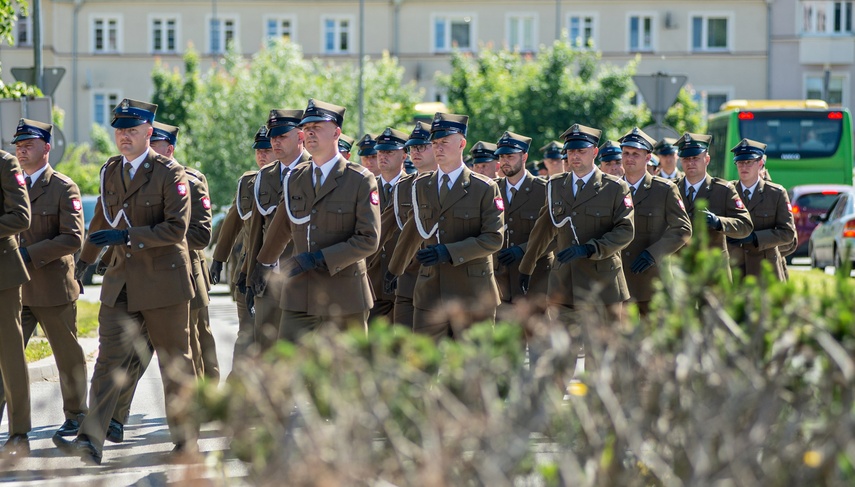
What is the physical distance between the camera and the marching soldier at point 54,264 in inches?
332

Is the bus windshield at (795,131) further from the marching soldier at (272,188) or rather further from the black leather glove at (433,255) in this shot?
the black leather glove at (433,255)

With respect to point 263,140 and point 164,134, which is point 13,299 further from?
point 263,140

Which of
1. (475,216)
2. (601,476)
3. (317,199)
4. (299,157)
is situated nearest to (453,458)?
(601,476)

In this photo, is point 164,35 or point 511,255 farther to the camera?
point 164,35

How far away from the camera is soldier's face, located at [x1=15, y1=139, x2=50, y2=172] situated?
8633 millimetres

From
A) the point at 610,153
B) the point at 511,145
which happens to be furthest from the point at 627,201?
the point at 511,145

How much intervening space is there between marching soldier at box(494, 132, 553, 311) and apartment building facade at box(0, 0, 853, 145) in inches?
1708

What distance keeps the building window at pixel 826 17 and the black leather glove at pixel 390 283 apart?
158ft

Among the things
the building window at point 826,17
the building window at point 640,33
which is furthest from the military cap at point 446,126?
the building window at point 826,17

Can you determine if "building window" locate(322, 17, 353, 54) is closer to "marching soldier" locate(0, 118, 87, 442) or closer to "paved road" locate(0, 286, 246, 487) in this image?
"paved road" locate(0, 286, 246, 487)

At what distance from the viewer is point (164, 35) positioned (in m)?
56.2

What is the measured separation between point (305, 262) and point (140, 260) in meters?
0.93

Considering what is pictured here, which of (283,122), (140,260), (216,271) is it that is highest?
(283,122)

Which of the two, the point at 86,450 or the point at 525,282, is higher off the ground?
the point at 525,282
